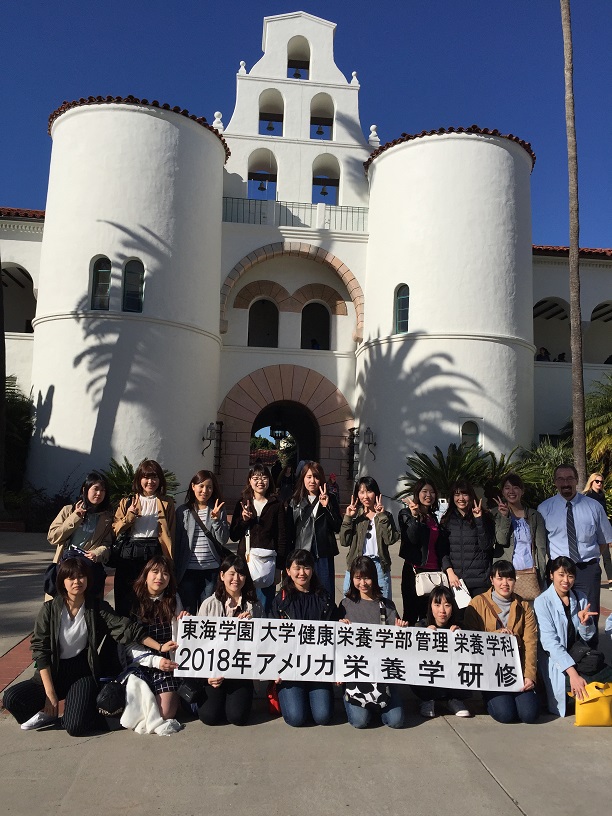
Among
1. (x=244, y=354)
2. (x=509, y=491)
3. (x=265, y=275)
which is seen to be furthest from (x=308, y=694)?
(x=265, y=275)

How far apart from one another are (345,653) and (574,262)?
12.1 meters

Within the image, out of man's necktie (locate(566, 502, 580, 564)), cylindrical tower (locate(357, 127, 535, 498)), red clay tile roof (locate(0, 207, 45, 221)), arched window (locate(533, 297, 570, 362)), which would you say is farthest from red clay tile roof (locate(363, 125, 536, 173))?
man's necktie (locate(566, 502, 580, 564))

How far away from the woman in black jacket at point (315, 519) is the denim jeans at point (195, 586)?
31.9 inches

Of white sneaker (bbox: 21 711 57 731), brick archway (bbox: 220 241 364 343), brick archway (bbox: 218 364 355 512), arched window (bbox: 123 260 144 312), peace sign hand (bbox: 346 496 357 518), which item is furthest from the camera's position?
brick archway (bbox: 220 241 364 343)

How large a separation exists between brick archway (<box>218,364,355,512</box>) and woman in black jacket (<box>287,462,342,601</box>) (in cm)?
1160

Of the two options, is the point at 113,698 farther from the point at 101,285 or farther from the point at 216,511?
the point at 101,285

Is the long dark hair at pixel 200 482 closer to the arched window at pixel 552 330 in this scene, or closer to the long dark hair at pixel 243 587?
the long dark hair at pixel 243 587

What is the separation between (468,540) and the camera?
635 cm

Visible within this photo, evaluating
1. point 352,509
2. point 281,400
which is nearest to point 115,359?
point 281,400

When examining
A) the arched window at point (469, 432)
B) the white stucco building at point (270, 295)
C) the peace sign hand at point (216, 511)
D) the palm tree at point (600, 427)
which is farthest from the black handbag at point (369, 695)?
the palm tree at point (600, 427)

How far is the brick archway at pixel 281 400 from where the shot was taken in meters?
18.1

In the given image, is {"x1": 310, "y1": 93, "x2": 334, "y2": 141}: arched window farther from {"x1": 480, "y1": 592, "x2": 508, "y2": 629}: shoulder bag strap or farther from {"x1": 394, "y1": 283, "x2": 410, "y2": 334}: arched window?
{"x1": 480, "y1": 592, "x2": 508, "y2": 629}: shoulder bag strap

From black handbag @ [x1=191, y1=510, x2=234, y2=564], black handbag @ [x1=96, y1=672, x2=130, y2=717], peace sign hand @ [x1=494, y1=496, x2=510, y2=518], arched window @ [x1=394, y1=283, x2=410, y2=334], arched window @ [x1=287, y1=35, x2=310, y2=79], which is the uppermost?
arched window @ [x1=287, y1=35, x2=310, y2=79]

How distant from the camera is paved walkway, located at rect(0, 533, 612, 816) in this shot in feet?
12.1
